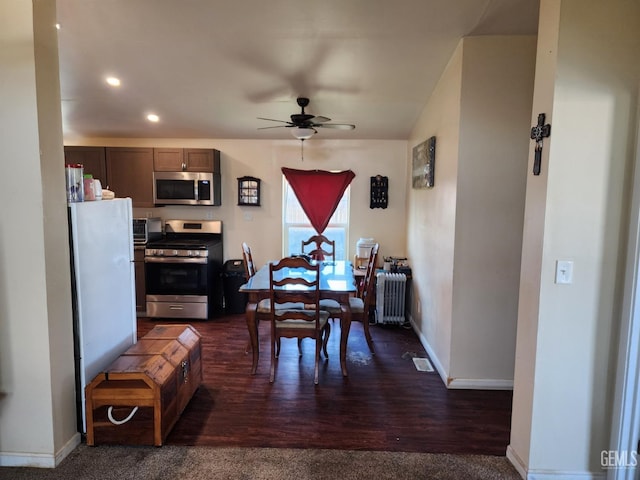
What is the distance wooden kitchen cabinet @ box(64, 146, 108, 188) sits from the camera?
473 cm

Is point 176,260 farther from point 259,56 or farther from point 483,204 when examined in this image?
point 483,204

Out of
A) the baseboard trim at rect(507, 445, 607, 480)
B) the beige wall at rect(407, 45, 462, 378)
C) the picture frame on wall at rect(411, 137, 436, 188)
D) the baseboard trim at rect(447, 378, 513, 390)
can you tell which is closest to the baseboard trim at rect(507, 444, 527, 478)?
the baseboard trim at rect(507, 445, 607, 480)

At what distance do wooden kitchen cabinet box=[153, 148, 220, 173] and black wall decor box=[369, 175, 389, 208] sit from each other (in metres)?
2.09

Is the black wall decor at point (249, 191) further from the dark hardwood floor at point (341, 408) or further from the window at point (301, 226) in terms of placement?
the dark hardwood floor at point (341, 408)

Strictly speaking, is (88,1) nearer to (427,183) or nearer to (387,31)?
(387,31)

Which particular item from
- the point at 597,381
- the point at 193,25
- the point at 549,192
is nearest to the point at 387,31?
the point at 193,25

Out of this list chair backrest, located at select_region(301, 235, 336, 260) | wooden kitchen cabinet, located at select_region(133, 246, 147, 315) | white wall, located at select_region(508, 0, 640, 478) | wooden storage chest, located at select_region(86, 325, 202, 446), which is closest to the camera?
white wall, located at select_region(508, 0, 640, 478)

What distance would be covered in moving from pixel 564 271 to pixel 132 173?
15.4 feet

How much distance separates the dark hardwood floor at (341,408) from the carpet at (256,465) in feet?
0.25

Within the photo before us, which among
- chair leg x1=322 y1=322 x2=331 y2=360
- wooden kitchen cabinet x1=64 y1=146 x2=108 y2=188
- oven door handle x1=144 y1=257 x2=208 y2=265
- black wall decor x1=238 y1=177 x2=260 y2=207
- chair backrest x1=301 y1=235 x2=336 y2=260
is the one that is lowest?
chair leg x1=322 y1=322 x2=331 y2=360

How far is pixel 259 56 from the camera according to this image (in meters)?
3.14

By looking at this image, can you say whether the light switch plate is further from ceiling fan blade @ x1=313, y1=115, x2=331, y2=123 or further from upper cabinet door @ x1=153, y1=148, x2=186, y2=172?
upper cabinet door @ x1=153, y1=148, x2=186, y2=172

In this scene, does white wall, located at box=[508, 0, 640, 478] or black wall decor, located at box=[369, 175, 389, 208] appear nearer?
white wall, located at box=[508, 0, 640, 478]

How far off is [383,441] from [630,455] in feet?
3.97
